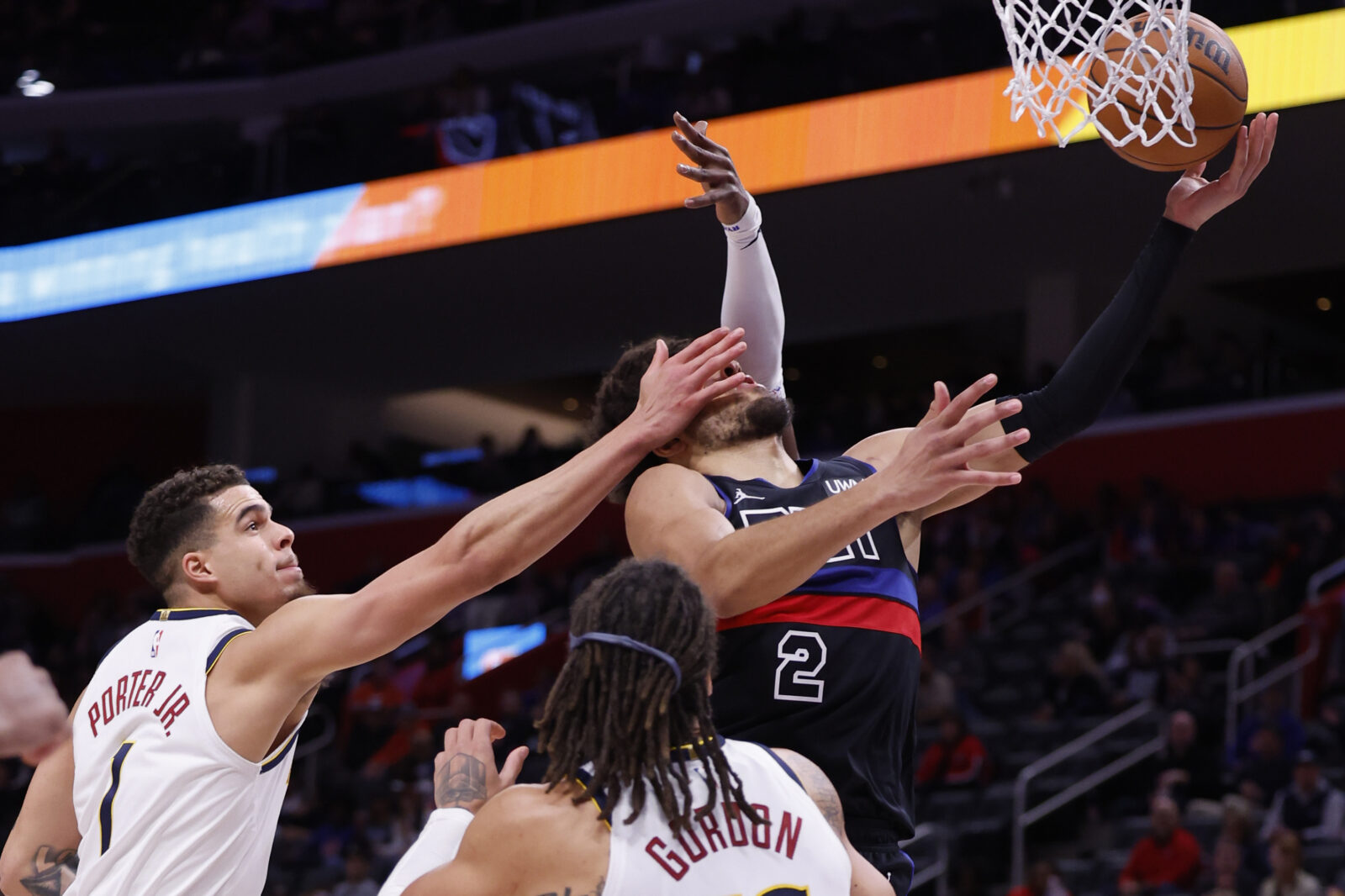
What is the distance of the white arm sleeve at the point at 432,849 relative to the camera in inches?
112

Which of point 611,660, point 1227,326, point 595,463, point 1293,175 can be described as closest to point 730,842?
point 611,660

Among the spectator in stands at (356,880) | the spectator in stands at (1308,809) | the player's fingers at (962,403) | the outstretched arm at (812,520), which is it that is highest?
the player's fingers at (962,403)

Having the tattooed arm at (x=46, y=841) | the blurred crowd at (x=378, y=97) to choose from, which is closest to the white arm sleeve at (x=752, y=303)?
the tattooed arm at (x=46, y=841)

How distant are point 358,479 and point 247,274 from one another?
11.5 feet

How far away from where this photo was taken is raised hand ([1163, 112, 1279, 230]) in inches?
156

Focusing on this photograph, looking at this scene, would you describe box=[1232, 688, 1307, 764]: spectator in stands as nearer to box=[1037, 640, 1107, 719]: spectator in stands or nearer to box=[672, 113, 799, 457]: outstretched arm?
box=[1037, 640, 1107, 719]: spectator in stands

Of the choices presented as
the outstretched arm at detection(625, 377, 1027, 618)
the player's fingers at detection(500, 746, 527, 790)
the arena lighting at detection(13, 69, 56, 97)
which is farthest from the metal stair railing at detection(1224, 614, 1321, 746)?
the arena lighting at detection(13, 69, 56, 97)

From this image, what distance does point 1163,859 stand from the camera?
9.38 metres

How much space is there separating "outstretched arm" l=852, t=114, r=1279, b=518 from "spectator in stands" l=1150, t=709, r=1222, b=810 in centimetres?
680

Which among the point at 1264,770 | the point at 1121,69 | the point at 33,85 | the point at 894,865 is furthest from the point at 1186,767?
the point at 33,85

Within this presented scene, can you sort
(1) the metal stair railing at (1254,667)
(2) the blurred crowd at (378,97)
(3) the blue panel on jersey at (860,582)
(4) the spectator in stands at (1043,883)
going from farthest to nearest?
(2) the blurred crowd at (378,97)
(1) the metal stair railing at (1254,667)
(4) the spectator in stands at (1043,883)
(3) the blue panel on jersey at (860,582)

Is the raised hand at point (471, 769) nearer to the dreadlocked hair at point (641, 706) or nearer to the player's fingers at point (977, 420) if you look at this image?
the dreadlocked hair at point (641, 706)

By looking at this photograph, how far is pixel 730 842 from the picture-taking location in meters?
2.56

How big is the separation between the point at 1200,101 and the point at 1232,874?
579 cm
